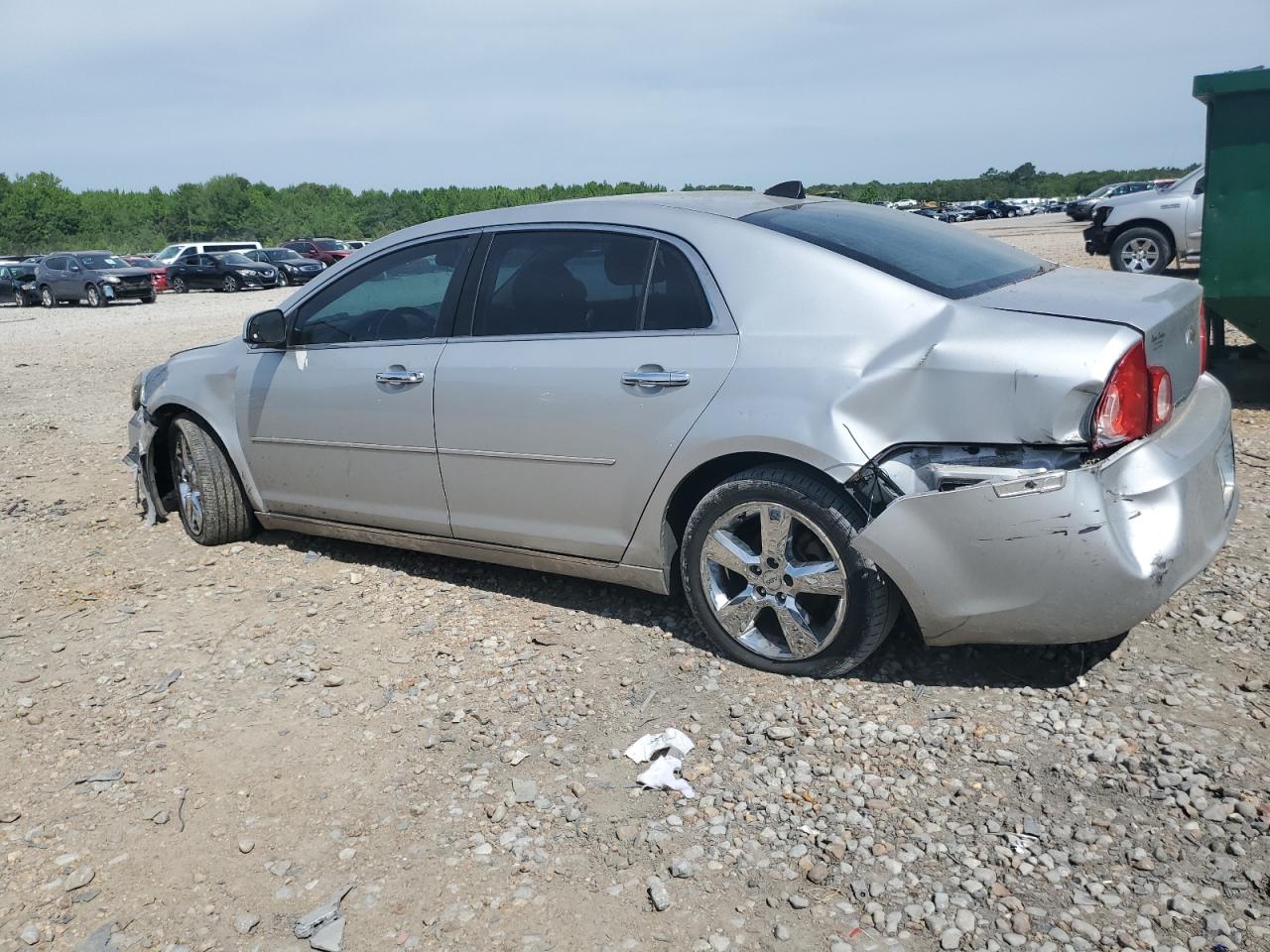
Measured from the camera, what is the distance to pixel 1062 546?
10.4 ft

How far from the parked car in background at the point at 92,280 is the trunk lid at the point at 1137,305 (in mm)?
29886

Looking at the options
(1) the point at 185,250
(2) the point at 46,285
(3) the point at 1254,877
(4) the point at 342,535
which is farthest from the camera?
(1) the point at 185,250

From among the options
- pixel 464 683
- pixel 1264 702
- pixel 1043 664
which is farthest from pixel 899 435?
pixel 464 683

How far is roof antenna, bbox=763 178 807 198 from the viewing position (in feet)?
15.1

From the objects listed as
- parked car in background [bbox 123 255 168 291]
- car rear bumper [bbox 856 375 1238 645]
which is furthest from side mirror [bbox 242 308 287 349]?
parked car in background [bbox 123 255 168 291]

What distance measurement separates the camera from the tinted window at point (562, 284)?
4.06 metres

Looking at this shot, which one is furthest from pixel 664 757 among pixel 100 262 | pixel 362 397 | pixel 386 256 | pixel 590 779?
pixel 100 262

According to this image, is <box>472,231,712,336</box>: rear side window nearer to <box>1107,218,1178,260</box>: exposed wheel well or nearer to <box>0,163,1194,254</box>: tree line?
<box>1107,218,1178,260</box>: exposed wheel well

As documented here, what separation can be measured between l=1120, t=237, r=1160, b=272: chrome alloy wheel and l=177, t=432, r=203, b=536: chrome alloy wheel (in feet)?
47.2

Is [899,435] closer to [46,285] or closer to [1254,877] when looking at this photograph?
[1254,877]

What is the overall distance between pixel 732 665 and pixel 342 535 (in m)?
2.11

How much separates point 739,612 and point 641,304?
3.85 feet

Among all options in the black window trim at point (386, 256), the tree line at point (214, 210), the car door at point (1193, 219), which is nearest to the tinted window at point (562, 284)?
the black window trim at point (386, 256)

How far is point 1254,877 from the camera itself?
8.59 feet
